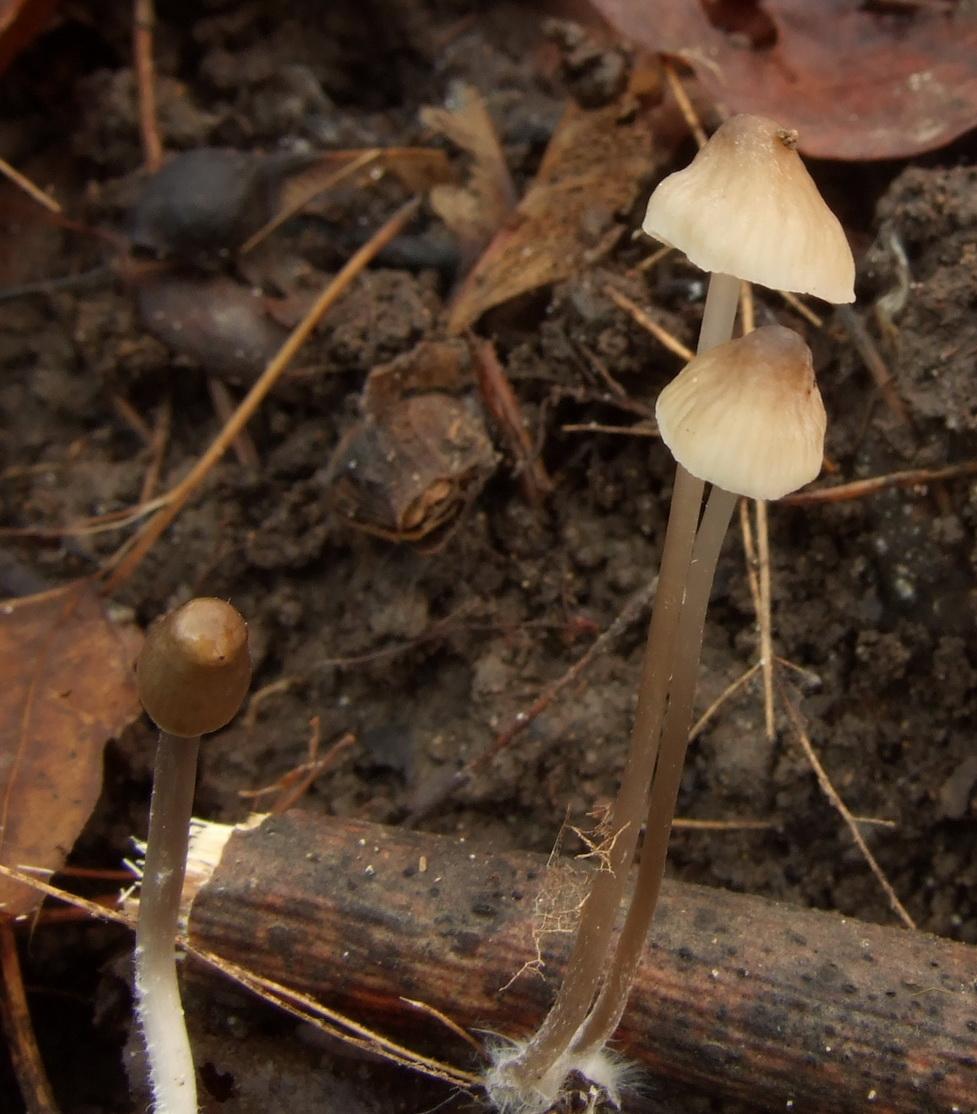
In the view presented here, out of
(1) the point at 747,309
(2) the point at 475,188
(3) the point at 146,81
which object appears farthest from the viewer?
(3) the point at 146,81

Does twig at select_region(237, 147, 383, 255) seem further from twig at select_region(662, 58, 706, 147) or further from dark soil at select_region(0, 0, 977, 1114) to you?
twig at select_region(662, 58, 706, 147)

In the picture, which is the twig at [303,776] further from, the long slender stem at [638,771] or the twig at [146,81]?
the twig at [146,81]

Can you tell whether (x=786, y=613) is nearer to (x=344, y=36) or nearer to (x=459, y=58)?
(x=459, y=58)

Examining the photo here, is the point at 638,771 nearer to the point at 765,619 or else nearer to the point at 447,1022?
the point at 447,1022

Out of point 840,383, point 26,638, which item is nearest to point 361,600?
point 26,638

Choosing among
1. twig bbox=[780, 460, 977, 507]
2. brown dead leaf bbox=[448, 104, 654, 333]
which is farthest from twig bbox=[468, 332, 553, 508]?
twig bbox=[780, 460, 977, 507]

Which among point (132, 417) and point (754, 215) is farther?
point (132, 417)

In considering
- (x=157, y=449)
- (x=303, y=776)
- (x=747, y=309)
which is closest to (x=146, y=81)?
(x=157, y=449)
